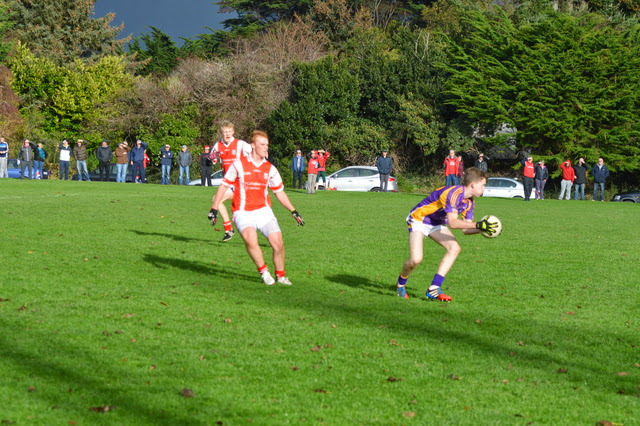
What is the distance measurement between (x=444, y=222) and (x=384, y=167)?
84.6 feet

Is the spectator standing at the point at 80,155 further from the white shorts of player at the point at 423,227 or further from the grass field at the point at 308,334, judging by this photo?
the white shorts of player at the point at 423,227

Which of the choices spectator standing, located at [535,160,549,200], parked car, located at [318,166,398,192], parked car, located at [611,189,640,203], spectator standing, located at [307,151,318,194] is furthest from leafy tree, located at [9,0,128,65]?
parked car, located at [611,189,640,203]

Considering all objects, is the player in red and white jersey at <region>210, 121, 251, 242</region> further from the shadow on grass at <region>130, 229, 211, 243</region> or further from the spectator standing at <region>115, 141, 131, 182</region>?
the spectator standing at <region>115, 141, 131, 182</region>

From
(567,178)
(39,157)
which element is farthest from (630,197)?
(39,157)

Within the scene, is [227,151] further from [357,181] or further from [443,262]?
[357,181]

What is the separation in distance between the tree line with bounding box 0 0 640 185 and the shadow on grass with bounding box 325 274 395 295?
107ft

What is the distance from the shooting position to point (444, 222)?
9.40 metres

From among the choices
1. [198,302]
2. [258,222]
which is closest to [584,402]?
[198,302]

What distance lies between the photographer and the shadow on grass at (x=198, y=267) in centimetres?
1052

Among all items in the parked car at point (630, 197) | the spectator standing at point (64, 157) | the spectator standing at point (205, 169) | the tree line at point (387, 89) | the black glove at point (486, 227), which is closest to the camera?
the black glove at point (486, 227)

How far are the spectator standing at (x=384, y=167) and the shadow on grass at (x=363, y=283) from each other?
957 inches

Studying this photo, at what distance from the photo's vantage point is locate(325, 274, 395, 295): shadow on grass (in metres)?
9.90

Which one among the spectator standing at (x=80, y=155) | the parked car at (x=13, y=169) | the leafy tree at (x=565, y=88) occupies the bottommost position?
the parked car at (x=13, y=169)

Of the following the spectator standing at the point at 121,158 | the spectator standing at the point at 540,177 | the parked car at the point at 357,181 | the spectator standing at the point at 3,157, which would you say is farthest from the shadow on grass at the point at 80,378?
the parked car at the point at 357,181
